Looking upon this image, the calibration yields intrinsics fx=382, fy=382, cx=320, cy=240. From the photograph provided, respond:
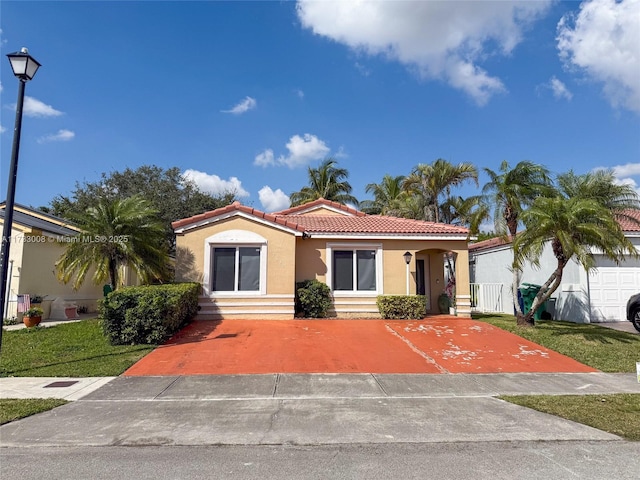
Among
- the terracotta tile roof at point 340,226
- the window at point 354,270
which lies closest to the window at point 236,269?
the terracotta tile roof at point 340,226

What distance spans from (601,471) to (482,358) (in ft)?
17.9

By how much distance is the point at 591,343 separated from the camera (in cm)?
1051

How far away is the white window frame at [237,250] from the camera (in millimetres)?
13750

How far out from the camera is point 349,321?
13812mm

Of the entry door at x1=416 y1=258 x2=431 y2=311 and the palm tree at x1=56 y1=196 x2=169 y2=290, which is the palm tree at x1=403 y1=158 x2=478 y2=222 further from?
the palm tree at x1=56 y1=196 x2=169 y2=290

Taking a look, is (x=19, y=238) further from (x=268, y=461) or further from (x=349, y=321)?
(x=268, y=461)

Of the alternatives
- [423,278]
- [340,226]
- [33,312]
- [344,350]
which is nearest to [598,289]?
[423,278]

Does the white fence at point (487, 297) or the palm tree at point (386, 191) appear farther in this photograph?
the palm tree at point (386, 191)

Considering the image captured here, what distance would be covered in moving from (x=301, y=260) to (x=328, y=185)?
19134 mm

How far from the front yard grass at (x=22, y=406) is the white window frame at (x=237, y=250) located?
7.70 metres

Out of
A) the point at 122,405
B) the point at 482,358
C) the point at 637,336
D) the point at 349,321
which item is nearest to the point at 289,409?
the point at 122,405

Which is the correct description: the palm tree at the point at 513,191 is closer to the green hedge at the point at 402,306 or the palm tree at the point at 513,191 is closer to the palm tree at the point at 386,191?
the green hedge at the point at 402,306

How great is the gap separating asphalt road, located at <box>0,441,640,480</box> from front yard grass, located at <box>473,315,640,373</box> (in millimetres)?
5170

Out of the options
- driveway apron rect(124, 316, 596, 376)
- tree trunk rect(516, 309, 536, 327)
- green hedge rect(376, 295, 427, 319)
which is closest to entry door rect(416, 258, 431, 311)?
green hedge rect(376, 295, 427, 319)
